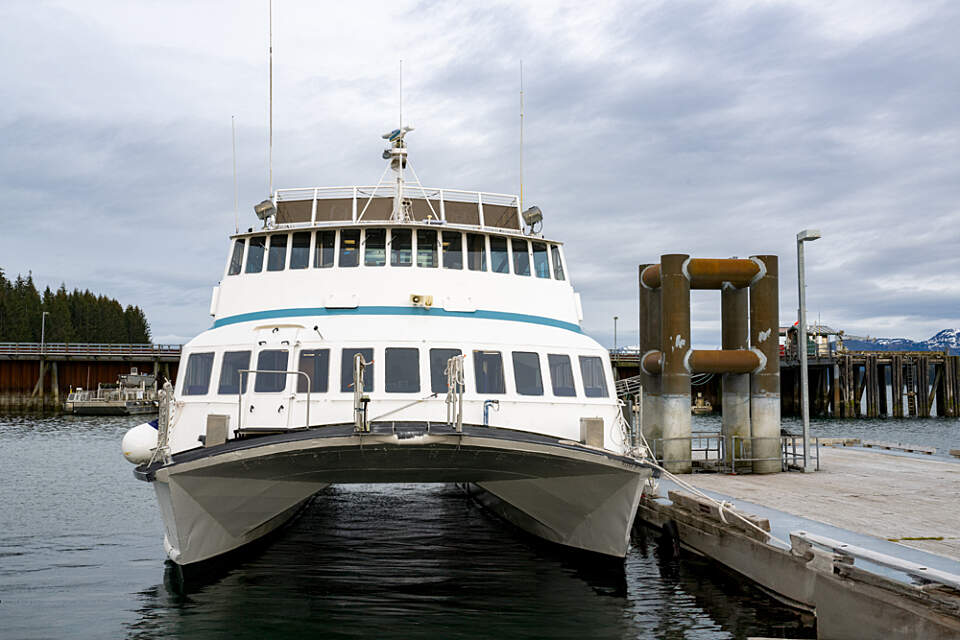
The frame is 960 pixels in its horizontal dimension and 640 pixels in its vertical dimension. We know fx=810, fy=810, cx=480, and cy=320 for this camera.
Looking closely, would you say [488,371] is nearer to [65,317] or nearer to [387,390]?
[387,390]

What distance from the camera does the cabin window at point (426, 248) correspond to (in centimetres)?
1304

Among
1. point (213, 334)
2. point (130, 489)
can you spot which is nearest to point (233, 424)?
point (213, 334)

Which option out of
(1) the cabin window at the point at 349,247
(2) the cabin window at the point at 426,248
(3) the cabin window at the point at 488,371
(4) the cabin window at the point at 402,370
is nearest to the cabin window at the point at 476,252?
(2) the cabin window at the point at 426,248

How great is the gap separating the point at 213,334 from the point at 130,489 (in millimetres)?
13335

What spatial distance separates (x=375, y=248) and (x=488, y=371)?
2926 mm

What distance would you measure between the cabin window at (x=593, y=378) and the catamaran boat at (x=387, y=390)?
1.1 inches

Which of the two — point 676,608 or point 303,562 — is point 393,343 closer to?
point 303,562

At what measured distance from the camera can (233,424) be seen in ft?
37.0

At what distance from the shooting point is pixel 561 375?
12.2 meters

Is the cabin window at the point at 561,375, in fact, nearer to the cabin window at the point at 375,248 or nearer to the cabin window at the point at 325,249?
the cabin window at the point at 375,248

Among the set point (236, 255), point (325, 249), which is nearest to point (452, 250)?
point (325, 249)

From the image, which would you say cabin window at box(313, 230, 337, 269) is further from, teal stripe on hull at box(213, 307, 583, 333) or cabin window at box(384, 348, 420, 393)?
cabin window at box(384, 348, 420, 393)

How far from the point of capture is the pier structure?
771 inches

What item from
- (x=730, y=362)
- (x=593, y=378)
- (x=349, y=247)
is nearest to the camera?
(x=593, y=378)
